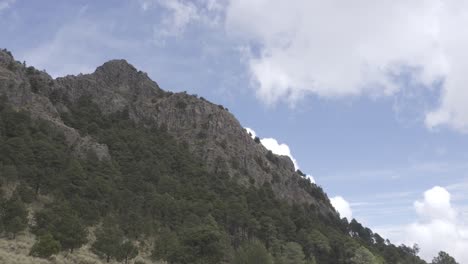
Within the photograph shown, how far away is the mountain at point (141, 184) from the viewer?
2687 inches

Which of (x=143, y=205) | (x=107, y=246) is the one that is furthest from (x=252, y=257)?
(x=143, y=205)

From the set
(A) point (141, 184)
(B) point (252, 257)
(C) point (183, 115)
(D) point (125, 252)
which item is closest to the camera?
(D) point (125, 252)

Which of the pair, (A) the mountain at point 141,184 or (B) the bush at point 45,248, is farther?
(A) the mountain at point 141,184

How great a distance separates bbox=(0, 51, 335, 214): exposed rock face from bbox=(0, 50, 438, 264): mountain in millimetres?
527

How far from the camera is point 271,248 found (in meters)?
112

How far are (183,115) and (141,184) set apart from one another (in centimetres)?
6373

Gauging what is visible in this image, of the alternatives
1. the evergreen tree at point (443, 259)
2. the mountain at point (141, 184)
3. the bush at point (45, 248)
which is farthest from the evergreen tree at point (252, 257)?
the evergreen tree at point (443, 259)

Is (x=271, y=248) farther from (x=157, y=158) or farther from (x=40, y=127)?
(x=40, y=127)

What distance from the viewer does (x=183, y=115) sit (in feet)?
581

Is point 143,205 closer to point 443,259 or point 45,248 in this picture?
point 45,248

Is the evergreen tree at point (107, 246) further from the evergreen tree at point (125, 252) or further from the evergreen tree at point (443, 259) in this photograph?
the evergreen tree at point (443, 259)

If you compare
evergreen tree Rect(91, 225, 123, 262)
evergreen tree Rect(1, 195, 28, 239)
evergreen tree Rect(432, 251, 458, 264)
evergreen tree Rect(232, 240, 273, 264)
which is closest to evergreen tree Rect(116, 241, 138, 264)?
evergreen tree Rect(91, 225, 123, 262)

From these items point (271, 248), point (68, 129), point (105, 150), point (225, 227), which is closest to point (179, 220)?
point (225, 227)

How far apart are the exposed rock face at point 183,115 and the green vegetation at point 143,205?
240 inches
